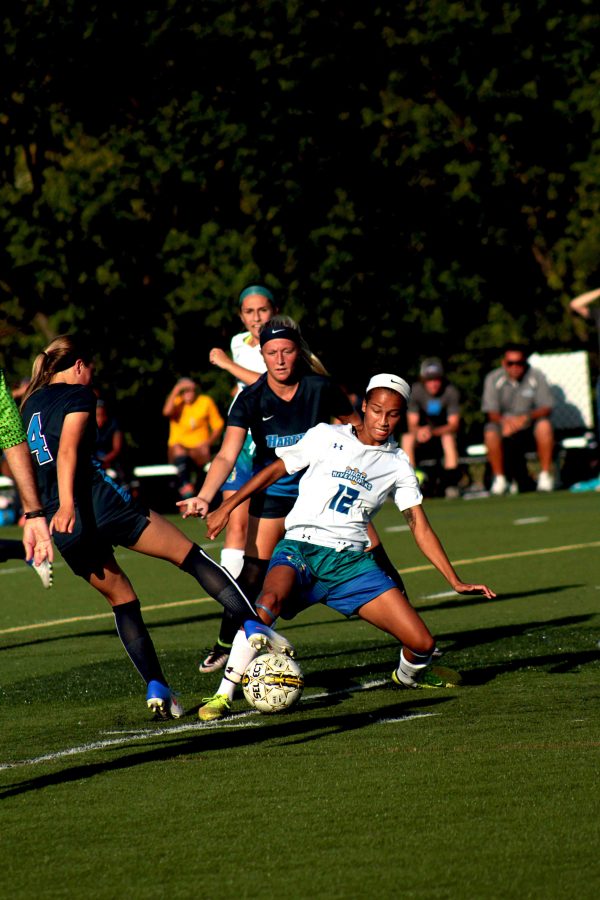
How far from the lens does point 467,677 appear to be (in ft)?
29.7

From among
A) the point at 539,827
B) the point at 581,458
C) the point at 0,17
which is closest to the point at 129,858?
the point at 539,827

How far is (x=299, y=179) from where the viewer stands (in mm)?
27109

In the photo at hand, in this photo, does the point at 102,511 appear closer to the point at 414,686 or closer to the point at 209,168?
the point at 414,686

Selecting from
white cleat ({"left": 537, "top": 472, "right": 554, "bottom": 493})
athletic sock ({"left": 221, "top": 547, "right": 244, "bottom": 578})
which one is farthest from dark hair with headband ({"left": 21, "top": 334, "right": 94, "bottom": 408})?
white cleat ({"left": 537, "top": 472, "right": 554, "bottom": 493})

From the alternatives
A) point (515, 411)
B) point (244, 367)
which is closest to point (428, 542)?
point (244, 367)

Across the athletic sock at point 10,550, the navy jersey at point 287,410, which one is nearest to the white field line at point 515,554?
the athletic sock at point 10,550

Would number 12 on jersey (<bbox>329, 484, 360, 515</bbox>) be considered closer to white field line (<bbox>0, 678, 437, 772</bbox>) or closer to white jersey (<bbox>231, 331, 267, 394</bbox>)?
white field line (<bbox>0, 678, 437, 772</bbox>)

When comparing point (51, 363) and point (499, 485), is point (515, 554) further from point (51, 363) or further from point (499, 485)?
point (51, 363)

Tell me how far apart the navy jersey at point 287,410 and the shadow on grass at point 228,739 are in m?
1.67

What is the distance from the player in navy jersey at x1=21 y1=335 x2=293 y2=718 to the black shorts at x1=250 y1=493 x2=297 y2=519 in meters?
1.23

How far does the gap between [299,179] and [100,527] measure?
64.0 feet

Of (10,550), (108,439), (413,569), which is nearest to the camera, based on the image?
(10,550)

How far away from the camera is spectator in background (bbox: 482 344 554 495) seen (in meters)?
23.7

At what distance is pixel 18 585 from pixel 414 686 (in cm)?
787
